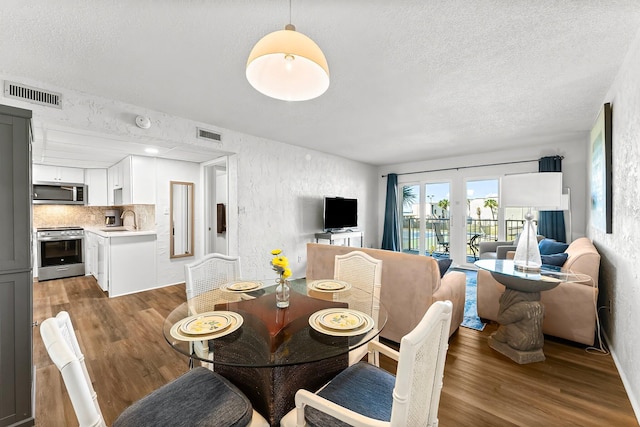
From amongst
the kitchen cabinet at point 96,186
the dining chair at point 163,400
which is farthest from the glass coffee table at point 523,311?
the kitchen cabinet at point 96,186

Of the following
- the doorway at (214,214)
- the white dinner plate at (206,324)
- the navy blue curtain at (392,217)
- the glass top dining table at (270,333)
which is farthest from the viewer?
the navy blue curtain at (392,217)

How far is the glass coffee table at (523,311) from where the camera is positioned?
7.50 ft

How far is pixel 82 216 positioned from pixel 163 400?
646 centimetres

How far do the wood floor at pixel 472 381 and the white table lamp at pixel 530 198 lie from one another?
82 cm

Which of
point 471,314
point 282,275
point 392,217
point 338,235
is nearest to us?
point 282,275

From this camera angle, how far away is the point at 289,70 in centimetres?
145

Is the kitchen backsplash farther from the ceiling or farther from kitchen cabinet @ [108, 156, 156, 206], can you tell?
the ceiling

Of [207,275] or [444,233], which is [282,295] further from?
[444,233]

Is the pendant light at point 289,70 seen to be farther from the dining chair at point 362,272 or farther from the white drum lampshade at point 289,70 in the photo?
the dining chair at point 362,272

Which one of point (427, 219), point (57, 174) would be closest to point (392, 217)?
point (427, 219)

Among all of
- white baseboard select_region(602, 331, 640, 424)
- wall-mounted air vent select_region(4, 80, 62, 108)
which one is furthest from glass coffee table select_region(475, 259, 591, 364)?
wall-mounted air vent select_region(4, 80, 62, 108)

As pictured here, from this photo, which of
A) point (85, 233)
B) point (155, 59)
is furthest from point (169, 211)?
point (155, 59)

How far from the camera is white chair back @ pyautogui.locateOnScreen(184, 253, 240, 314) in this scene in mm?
2053

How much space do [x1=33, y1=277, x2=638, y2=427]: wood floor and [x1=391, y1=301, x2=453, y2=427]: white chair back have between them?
3.09ft
